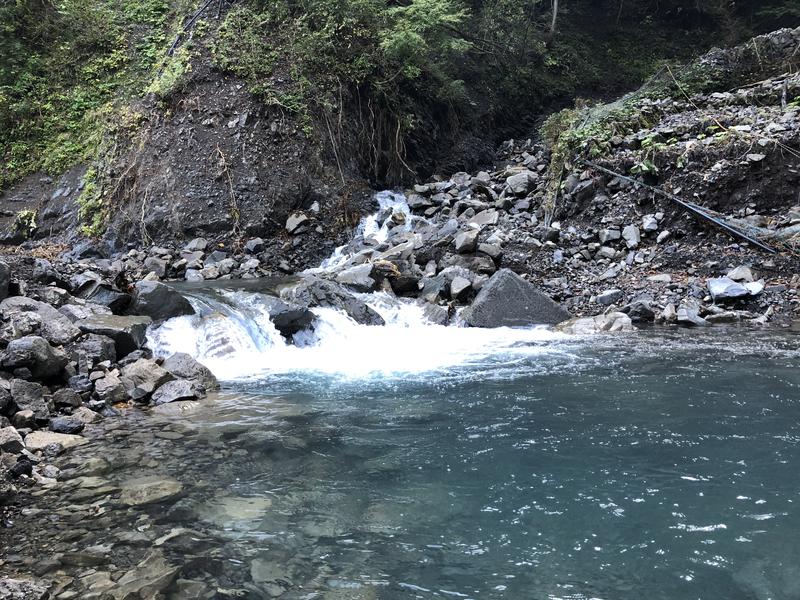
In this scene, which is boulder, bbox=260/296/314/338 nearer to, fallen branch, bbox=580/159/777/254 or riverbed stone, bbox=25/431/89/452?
riverbed stone, bbox=25/431/89/452

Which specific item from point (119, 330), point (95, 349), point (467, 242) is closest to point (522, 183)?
point (467, 242)

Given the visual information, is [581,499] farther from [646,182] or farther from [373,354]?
[646,182]

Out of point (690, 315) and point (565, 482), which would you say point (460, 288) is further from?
point (565, 482)

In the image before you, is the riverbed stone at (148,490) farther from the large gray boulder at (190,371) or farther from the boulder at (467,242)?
the boulder at (467,242)

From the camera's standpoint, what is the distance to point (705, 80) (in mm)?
14688

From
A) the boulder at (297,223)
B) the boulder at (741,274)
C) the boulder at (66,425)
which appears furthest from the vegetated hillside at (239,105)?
the boulder at (66,425)

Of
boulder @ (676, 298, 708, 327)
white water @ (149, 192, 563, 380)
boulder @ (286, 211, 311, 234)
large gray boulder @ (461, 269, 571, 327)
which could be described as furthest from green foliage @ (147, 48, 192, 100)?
boulder @ (676, 298, 708, 327)

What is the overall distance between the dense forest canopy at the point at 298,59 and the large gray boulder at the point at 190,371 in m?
10.6

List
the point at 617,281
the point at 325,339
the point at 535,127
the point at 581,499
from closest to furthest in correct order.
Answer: the point at 581,499 < the point at 325,339 < the point at 617,281 < the point at 535,127

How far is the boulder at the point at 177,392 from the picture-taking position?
6160mm

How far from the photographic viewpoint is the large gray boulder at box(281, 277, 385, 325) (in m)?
10.00

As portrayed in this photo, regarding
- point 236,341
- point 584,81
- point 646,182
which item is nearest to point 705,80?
point 646,182

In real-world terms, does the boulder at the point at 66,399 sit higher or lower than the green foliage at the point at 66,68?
lower

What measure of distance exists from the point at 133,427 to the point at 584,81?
21.8 m
